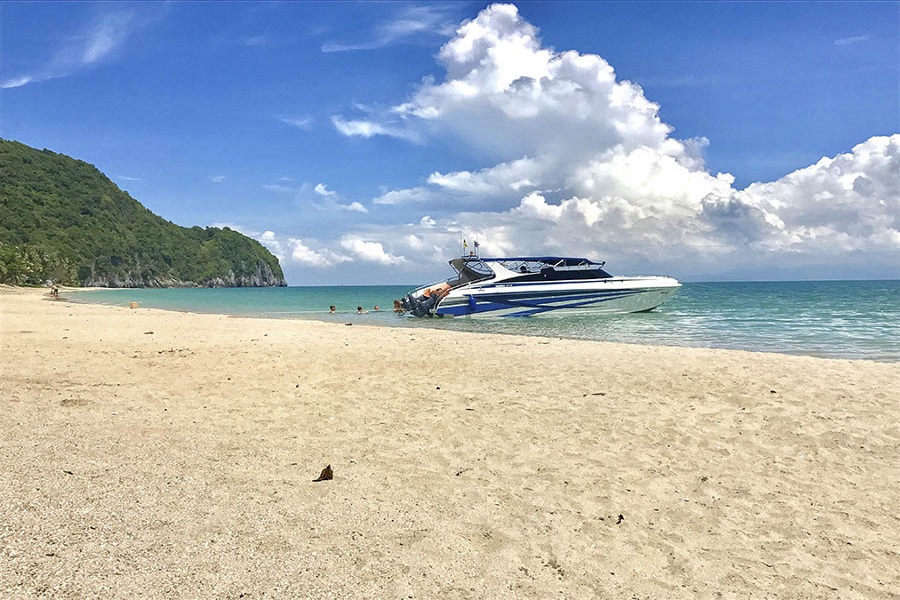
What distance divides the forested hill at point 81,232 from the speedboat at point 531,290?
76.1m

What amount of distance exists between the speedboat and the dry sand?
17555mm

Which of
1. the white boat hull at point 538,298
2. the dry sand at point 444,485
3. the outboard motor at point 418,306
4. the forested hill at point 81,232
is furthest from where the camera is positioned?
the forested hill at point 81,232

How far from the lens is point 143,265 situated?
155 meters

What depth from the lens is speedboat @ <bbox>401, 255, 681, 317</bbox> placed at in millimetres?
26938

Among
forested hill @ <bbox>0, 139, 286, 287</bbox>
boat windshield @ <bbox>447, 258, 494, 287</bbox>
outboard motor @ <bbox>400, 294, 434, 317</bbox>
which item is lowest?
outboard motor @ <bbox>400, 294, 434, 317</bbox>

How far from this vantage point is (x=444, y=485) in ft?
15.0

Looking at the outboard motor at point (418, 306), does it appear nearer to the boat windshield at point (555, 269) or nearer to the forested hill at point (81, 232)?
the boat windshield at point (555, 269)

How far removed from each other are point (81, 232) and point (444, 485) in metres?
158

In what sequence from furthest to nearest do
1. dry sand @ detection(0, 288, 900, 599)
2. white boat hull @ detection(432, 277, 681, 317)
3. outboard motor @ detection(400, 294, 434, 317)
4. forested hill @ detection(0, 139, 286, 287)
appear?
forested hill @ detection(0, 139, 286, 287)
outboard motor @ detection(400, 294, 434, 317)
white boat hull @ detection(432, 277, 681, 317)
dry sand @ detection(0, 288, 900, 599)

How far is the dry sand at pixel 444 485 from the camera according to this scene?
121 inches

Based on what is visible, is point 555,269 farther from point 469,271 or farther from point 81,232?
point 81,232

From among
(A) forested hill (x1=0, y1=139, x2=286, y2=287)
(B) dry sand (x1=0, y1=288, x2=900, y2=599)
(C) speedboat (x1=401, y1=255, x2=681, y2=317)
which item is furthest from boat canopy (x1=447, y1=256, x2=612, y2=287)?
(A) forested hill (x1=0, y1=139, x2=286, y2=287)

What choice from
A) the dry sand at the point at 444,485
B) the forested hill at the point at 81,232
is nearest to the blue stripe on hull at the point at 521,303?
the dry sand at the point at 444,485

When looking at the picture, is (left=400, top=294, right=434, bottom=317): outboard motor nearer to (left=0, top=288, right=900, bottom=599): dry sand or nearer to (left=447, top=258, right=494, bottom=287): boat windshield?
(left=447, top=258, right=494, bottom=287): boat windshield
